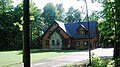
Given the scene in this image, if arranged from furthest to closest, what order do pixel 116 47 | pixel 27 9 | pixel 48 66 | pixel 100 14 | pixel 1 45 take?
pixel 1 45 < pixel 48 66 < pixel 116 47 < pixel 100 14 < pixel 27 9

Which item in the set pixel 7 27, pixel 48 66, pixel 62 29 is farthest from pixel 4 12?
pixel 48 66

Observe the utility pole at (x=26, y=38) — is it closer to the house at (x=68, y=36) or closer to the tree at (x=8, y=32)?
the house at (x=68, y=36)

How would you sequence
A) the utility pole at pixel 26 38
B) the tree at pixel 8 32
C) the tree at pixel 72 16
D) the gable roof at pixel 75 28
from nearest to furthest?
the utility pole at pixel 26 38
the tree at pixel 8 32
the gable roof at pixel 75 28
the tree at pixel 72 16

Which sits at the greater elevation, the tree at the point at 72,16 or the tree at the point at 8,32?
the tree at the point at 72,16

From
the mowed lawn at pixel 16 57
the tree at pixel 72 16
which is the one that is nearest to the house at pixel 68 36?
the mowed lawn at pixel 16 57

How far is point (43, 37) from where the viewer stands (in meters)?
67.6

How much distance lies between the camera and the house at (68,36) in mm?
64125

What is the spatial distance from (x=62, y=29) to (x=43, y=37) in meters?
6.87

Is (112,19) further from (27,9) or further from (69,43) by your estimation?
(69,43)

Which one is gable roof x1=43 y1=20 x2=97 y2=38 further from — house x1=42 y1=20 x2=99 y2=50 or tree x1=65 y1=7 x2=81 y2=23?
tree x1=65 y1=7 x2=81 y2=23

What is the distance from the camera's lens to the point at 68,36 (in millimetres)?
64062

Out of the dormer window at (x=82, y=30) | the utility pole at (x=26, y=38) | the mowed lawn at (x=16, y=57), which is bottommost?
the mowed lawn at (x=16, y=57)

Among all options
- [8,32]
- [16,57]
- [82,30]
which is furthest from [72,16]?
[16,57]

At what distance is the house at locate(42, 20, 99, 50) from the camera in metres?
64.1
